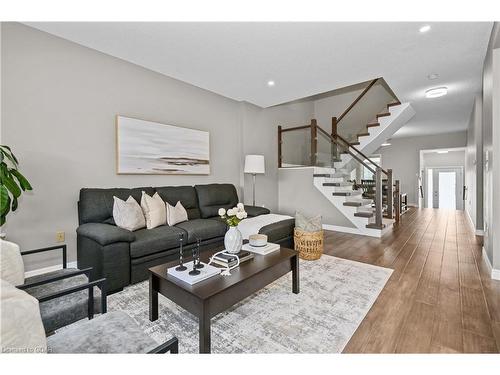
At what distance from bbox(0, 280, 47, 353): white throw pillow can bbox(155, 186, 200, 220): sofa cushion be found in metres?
2.66

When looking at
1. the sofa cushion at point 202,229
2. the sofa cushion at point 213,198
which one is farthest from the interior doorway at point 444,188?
the sofa cushion at point 202,229

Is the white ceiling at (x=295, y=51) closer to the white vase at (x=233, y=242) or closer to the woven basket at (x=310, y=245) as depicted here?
the white vase at (x=233, y=242)

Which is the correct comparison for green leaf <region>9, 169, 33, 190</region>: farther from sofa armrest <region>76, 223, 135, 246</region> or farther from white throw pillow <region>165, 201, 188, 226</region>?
white throw pillow <region>165, 201, 188, 226</region>

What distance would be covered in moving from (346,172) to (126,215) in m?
4.55

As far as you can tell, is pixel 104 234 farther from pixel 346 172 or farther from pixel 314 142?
pixel 346 172

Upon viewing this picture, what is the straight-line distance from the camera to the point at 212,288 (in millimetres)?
1555

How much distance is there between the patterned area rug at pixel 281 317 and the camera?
1.62 metres

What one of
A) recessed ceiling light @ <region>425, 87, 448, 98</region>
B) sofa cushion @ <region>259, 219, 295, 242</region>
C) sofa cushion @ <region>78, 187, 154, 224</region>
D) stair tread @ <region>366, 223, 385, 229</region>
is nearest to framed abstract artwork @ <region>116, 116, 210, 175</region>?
sofa cushion @ <region>78, 187, 154, 224</region>

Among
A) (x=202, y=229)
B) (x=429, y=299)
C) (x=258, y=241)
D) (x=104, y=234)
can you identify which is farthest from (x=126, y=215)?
(x=429, y=299)

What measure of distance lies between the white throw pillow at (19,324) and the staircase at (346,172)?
4.78 m

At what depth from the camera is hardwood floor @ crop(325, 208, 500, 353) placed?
161 cm

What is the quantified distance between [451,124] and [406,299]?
7276mm

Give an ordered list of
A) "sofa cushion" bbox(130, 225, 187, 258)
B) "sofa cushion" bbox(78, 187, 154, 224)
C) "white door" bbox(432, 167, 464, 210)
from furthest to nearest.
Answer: "white door" bbox(432, 167, 464, 210) < "sofa cushion" bbox(78, 187, 154, 224) < "sofa cushion" bbox(130, 225, 187, 258)
